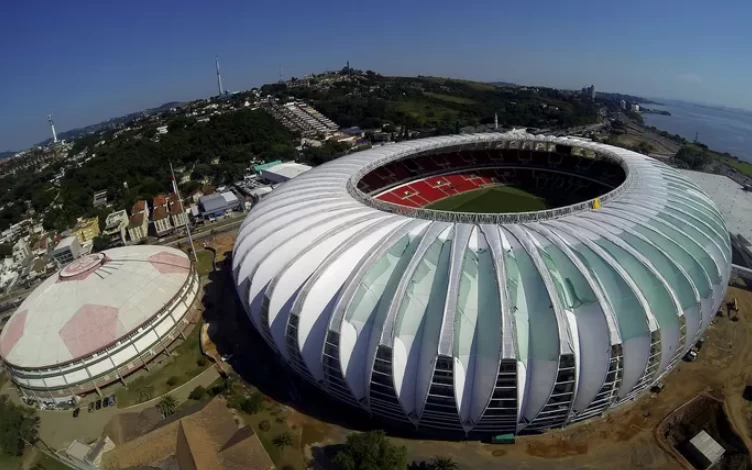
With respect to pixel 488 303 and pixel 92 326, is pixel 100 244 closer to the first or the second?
pixel 92 326

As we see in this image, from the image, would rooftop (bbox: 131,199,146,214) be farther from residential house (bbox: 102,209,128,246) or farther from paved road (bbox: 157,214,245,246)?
paved road (bbox: 157,214,245,246)

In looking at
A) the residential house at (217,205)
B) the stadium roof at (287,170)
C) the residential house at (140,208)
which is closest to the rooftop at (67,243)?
the residential house at (140,208)

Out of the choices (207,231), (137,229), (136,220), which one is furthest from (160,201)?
(207,231)

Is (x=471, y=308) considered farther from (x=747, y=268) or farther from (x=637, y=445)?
(x=747, y=268)

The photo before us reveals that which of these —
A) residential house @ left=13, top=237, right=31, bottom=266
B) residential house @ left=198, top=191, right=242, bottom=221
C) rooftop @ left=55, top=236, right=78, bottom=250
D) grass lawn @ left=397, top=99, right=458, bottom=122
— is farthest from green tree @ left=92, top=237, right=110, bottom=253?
grass lawn @ left=397, top=99, right=458, bottom=122

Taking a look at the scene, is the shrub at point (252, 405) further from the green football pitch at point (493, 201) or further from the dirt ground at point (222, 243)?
the green football pitch at point (493, 201)
